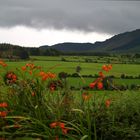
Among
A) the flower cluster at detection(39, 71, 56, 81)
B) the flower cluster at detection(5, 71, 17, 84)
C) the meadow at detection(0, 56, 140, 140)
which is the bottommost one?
the meadow at detection(0, 56, 140, 140)

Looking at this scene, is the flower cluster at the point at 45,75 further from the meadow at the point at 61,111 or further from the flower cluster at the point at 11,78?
the flower cluster at the point at 11,78

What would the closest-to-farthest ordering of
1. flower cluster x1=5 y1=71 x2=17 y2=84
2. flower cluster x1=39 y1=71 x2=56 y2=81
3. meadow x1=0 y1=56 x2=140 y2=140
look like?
1. meadow x1=0 y1=56 x2=140 y2=140
2. flower cluster x1=39 y1=71 x2=56 y2=81
3. flower cluster x1=5 y1=71 x2=17 y2=84

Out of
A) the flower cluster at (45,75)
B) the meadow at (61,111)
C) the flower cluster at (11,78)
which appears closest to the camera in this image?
the meadow at (61,111)

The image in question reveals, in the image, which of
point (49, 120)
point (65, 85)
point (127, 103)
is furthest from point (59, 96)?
point (127, 103)

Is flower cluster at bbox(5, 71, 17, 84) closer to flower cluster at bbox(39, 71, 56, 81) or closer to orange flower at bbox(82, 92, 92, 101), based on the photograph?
flower cluster at bbox(39, 71, 56, 81)

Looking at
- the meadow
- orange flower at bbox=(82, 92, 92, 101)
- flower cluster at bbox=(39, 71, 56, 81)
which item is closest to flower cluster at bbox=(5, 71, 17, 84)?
the meadow

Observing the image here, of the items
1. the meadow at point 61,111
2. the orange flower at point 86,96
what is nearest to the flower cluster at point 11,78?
the meadow at point 61,111

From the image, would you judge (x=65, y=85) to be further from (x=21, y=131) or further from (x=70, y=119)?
(x=21, y=131)

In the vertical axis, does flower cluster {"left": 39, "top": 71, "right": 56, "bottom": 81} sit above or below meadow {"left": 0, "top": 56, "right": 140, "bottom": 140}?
above

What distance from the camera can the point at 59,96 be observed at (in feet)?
26.2

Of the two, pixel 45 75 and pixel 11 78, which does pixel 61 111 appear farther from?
pixel 11 78

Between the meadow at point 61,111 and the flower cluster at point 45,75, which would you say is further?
the flower cluster at point 45,75

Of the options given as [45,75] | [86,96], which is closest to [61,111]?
[86,96]

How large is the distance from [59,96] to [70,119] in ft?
1.86
